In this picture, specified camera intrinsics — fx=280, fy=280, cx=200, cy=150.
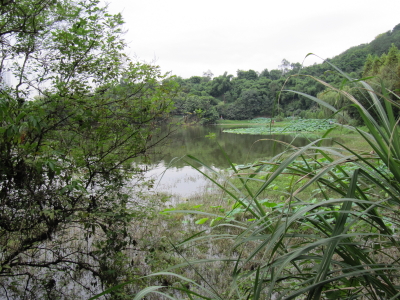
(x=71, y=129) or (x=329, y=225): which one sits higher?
(x=71, y=129)

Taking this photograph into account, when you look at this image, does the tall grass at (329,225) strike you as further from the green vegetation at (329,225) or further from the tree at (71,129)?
the tree at (71,129)

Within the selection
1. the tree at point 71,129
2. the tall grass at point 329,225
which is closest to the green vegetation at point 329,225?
the tall grass at point 329,225

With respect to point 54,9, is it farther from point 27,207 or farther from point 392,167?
point 392,167

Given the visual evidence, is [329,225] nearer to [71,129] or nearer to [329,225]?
[329,225]

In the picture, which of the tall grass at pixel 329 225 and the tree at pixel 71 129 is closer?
the tall grass at pixel 329 225

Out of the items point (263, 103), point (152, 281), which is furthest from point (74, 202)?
point (263, 103)

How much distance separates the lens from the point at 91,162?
7.27 feet

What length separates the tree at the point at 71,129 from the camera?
1.72 m

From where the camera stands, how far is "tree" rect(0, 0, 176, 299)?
172cm

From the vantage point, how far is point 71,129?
206 centimetres

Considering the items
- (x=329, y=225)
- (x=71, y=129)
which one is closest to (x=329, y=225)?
(x=329, y=225)

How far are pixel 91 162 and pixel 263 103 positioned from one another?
38.5 m

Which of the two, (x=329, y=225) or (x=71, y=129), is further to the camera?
(x=71, y=129)

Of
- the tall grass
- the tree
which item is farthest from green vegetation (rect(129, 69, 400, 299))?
the tree
